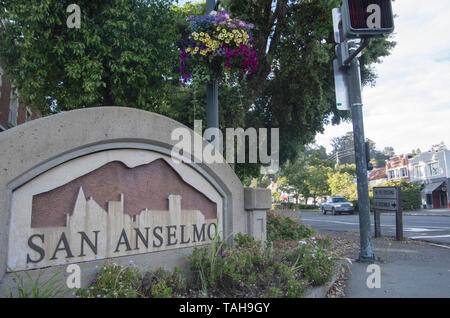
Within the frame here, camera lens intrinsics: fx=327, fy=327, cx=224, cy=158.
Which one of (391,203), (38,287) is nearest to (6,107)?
(38,287)

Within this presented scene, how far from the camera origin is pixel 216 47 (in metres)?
4.45

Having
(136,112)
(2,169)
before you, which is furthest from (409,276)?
(2,169)

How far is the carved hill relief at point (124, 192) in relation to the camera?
9.57 feet

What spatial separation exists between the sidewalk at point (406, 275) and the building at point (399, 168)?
4239 centimetres

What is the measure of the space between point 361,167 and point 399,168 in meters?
46.2

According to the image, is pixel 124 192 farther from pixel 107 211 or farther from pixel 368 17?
pixel 368 17

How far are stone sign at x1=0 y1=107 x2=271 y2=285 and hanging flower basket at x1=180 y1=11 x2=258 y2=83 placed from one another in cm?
121

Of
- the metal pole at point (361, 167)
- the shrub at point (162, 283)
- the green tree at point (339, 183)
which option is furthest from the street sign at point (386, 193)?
the green tree at point (339, 183)

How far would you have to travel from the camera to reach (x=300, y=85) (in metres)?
9.79

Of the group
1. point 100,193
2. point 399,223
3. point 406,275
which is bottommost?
point 406,275

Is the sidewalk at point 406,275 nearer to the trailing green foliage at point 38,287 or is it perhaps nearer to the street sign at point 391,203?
the street sign at point 391,203

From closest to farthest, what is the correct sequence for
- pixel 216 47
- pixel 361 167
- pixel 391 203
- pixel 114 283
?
pixel 114 283 < pixel 216 47 < pixel 361 167 < pixel 391 203

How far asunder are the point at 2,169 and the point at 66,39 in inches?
188

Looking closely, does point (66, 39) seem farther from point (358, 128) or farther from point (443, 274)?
point (443, 274)
